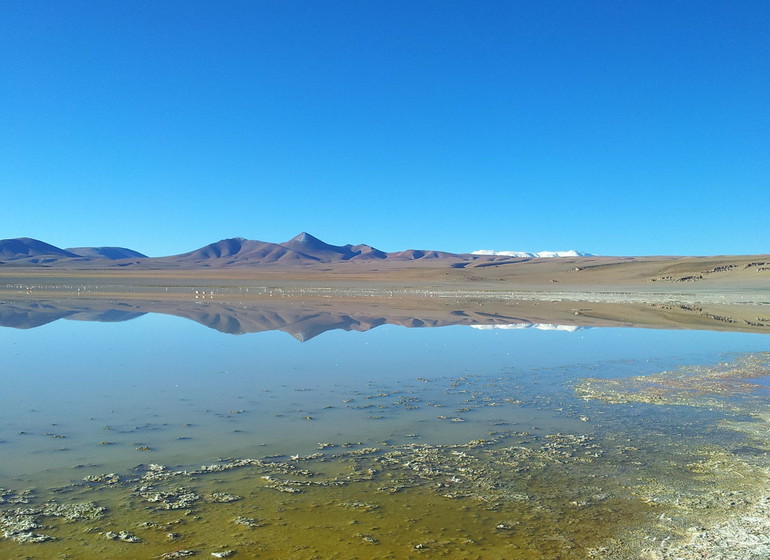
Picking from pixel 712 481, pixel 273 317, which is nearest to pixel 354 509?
pixel 712 481

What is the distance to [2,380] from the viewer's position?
34.5ft

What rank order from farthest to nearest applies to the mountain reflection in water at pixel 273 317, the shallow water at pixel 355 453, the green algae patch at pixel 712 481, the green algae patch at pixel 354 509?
the mountain reflection in water at pixel 273 317 < the shallow water at pixel 355 453 < the green algae patch at pixel 712 481 < the green algae patch at pixel 354 509

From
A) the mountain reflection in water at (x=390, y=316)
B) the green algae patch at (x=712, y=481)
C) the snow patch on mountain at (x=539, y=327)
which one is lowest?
the green algae patch at (x=712, y=481)

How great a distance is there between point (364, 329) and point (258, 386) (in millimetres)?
9458

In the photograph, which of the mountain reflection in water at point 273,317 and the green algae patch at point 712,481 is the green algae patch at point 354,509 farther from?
the mountain reflection in water at point 273,317

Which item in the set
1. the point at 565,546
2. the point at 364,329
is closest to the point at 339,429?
the point at 565,546

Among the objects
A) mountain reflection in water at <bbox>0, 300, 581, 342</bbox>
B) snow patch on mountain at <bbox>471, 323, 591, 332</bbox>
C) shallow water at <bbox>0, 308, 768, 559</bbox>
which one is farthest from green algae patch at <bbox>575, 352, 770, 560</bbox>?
mountain reflection in water at <bbox>0, 300, 581, 342</bbox>

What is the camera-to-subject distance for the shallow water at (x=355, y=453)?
185 inches

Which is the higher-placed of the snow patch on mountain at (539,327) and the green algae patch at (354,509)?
the snow patch on mountain at (539,327)

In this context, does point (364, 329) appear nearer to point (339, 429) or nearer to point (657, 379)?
point (657, 379)

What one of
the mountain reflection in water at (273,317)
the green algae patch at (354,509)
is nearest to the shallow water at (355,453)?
the green algae patch at (354,509)

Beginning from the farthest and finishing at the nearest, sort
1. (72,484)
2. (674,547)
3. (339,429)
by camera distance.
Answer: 1. (339,429)
2. (72,484)
3. (674,547)

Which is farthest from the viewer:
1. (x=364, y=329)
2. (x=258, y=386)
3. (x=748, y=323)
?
(x=748, y=323)

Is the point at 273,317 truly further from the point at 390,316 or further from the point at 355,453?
the point at 355,453
